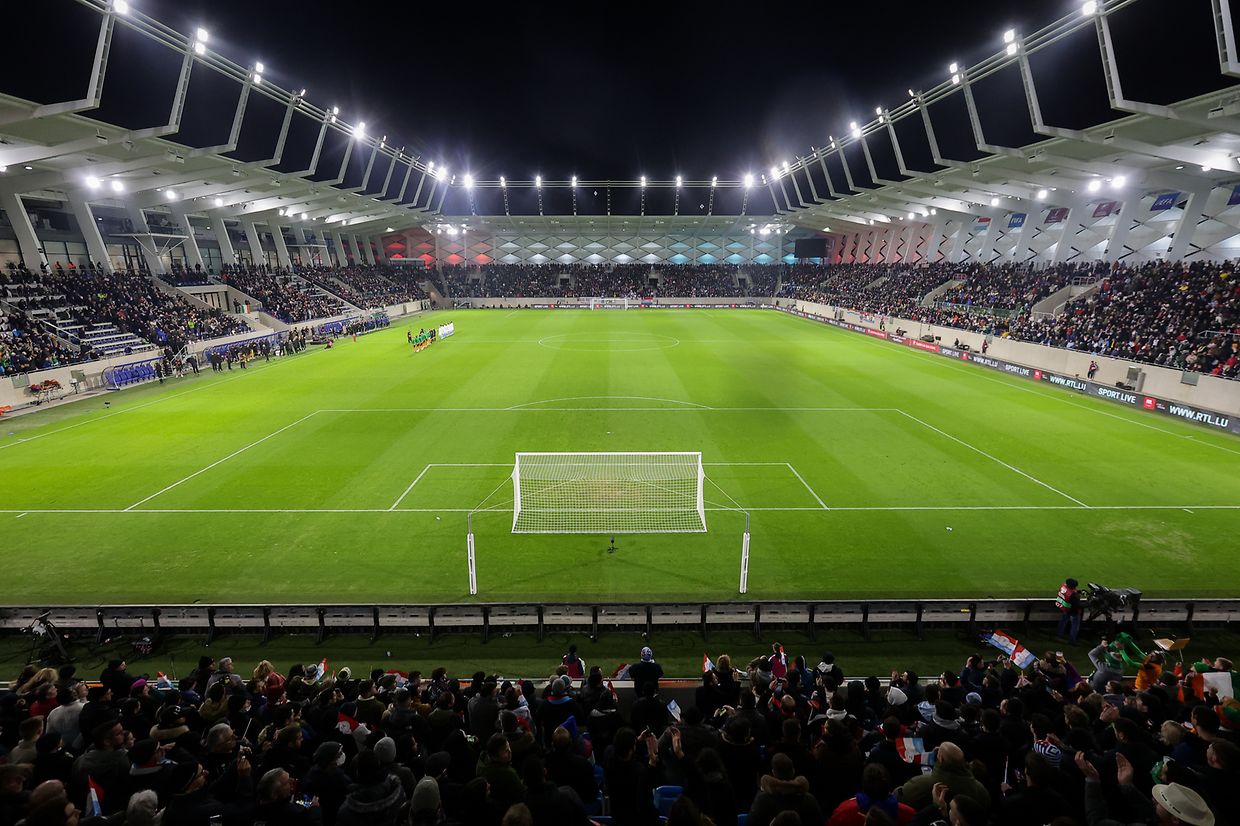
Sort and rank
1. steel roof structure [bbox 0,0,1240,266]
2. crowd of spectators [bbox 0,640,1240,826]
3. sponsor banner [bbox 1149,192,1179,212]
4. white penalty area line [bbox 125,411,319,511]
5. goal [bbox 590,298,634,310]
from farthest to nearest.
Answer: goal [bbox 590,298,634,310] → sponsor banner [bbox 1149,192,1179,212] → steel roof structure [bbox 0,0,1240,266] → white penalty area line [bbox 125,411,319,511] → crowd of spectators [bbox 0,640,1240,826]

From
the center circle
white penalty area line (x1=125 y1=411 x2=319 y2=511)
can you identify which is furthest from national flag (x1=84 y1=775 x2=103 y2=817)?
the center circle

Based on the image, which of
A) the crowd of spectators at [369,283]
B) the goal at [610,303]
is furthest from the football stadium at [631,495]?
the goal at [610,303]

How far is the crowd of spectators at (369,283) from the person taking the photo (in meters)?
66.1

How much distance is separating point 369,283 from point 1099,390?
7235 cm

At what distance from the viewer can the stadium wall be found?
76.3 ft

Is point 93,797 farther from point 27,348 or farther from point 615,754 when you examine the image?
point 27,348

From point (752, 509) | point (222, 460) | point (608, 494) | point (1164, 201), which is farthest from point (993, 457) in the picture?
point (1164, 201)

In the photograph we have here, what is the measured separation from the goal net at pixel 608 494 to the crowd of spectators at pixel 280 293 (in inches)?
1728

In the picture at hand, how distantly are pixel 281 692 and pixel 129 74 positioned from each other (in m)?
35.6

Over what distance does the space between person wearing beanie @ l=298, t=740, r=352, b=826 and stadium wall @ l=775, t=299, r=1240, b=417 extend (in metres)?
30.5

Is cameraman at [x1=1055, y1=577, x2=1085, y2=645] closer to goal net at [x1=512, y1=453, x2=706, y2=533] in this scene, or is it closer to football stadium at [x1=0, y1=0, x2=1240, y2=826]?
football stadium at [x1=0, y1=0, x2=1240, y2=826]

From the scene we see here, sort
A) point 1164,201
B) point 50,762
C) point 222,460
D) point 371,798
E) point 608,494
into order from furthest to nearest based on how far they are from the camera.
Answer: point 1164,201
point 222,460
point 608,494
point 50,762
point 371,798

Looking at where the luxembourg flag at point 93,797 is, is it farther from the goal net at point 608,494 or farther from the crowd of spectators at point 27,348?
the crowd of spectators at point 27,348

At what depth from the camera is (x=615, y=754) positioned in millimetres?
4832
